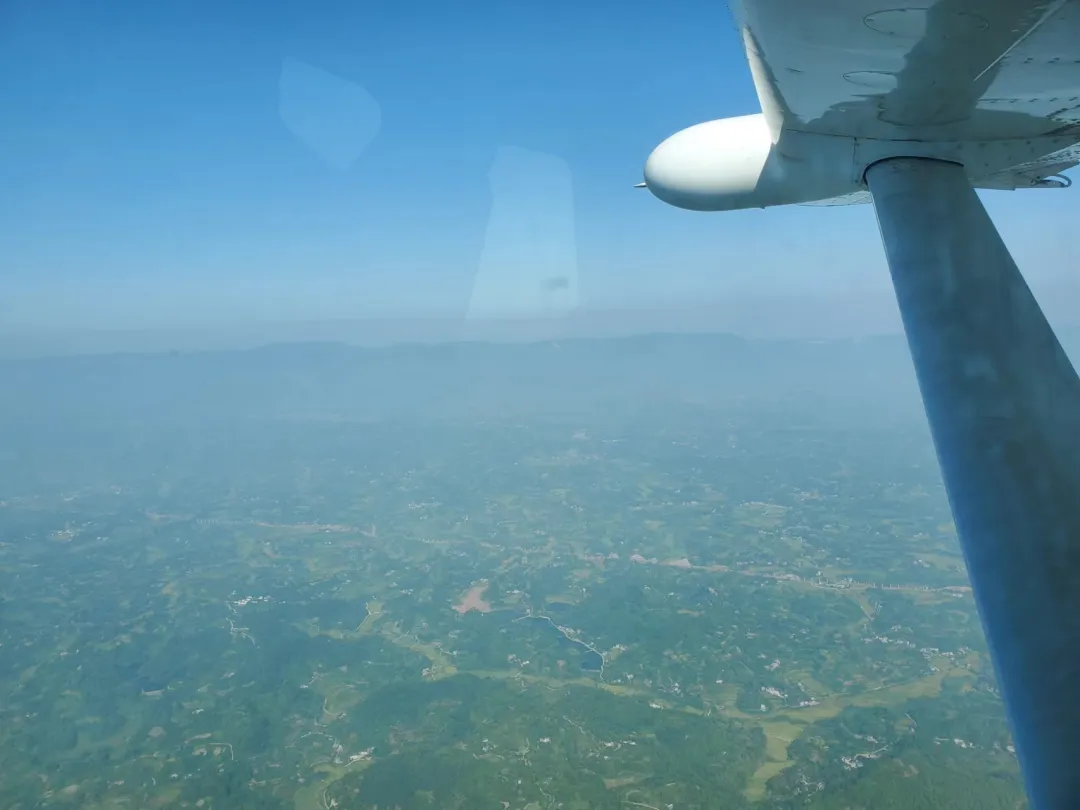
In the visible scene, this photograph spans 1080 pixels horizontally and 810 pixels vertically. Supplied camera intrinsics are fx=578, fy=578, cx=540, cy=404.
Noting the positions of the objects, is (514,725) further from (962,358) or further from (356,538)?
(356,538)

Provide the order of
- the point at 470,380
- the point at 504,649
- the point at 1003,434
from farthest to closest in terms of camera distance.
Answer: the point at 470,380 < the point at 504,649 < the point at 1003,434

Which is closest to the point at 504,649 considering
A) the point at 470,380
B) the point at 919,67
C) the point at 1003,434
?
A: the point at 1003,434

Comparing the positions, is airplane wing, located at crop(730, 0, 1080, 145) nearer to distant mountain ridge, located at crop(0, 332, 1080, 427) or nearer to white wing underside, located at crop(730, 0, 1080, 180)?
white wing underside, located at crop(730, 0, 1080, 180)

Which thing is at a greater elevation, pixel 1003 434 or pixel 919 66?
pixel 919 66

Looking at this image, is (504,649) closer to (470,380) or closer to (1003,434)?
(1003,434)

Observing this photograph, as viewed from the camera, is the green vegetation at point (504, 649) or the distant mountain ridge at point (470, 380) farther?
the distant mountain ridge at point (470, 380)

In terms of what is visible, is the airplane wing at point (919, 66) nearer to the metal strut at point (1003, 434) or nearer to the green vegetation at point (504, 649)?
the metal strut at point (1003, 434)

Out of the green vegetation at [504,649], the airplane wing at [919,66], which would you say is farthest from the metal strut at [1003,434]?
the green vegetation at [504,649]

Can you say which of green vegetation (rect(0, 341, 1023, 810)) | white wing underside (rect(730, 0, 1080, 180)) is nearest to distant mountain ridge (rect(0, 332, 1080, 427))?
green vegetation (rect(0, 341, 1023, 810))
